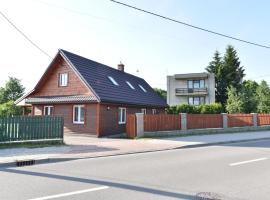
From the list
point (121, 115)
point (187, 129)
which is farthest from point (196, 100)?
point (121, 115)

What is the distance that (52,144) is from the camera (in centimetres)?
1568

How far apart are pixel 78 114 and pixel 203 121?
10.2 metres

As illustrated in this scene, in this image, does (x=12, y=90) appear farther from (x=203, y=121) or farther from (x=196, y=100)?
(x=203, y=121)

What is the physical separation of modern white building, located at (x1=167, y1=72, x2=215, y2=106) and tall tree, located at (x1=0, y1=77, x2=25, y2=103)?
2980 centimetres

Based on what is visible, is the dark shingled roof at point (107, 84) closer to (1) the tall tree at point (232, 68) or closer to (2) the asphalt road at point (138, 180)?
(2) the asphalt road at point (138, 180)

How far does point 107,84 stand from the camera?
2383 centimetres

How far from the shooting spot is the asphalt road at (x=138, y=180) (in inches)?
245

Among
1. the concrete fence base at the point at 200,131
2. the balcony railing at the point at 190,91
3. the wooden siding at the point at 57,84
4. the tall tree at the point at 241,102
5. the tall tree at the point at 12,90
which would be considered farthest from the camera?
the tall tree at the point at 12,90

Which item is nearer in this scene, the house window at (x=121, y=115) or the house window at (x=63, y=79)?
the house window at (x=121, y=115)

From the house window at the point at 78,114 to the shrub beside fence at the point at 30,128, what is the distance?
6193 mm

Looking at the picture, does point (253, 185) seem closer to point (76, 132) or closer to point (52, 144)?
Result: point (52, 144)

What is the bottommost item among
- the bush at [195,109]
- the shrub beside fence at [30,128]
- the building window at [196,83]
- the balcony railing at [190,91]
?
the shrub beside fence at [30,128]

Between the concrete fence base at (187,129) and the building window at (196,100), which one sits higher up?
the building window at (196,100)

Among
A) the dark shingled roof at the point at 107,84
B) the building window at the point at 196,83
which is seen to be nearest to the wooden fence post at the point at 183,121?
the dark shingled roof at the point at 107,84
